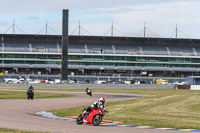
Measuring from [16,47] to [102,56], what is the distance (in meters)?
28.7

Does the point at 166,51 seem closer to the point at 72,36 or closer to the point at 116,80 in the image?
the point at 116,80

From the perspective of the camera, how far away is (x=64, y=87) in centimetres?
8662

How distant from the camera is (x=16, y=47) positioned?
13162cm

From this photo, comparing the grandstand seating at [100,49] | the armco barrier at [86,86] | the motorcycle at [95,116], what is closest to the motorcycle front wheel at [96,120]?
the motorcycle at [95,116]

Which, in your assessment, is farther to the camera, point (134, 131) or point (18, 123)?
point (18, 123)

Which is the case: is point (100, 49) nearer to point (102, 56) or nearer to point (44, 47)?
point (102, 56)

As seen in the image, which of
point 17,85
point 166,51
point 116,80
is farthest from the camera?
point 166,51

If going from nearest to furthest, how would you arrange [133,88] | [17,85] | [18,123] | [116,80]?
[18,123] → [17,85] → [133,88] → [116,80]

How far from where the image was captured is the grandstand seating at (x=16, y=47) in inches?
5138

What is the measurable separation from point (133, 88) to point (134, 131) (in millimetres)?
72403

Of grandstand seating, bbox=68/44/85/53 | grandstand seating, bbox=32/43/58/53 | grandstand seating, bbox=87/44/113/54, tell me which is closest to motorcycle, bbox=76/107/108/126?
grandstand seating, bbox=68/44/85/53

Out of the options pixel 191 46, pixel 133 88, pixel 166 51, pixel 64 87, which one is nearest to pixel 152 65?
pixel 166 51

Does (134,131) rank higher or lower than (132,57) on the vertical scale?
lower

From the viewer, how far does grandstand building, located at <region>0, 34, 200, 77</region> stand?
130000 mm
